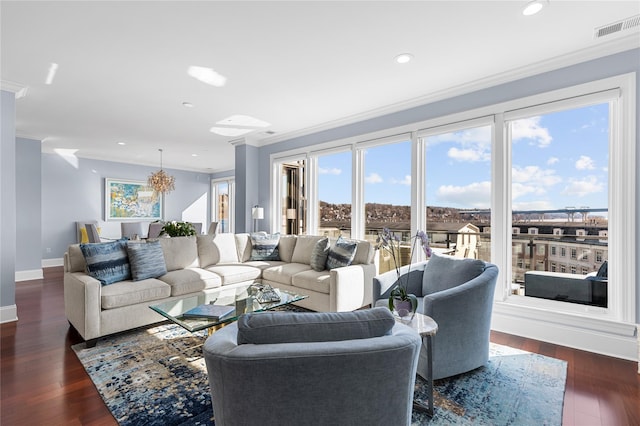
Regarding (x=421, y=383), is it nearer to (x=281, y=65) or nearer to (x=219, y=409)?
(x=219, y=409)

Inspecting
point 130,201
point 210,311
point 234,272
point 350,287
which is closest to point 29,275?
point 130,201

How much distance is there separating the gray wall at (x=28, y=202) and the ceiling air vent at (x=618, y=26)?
8.36 meters

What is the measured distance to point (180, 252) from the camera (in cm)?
421

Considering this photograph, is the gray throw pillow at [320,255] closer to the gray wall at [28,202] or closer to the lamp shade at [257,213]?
the lamp shade at [257,213]

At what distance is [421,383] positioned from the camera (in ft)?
7.38

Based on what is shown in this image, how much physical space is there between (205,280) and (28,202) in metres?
4.70

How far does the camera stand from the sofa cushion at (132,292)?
9.74ft

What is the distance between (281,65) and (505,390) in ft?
10.9

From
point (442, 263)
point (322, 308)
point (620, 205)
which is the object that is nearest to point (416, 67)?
point (442, 263)

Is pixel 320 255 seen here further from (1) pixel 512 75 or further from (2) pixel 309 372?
(2) pixel 309 372

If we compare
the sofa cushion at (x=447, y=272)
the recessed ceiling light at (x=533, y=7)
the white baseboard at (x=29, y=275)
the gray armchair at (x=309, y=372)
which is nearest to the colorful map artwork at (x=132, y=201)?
the white baseboard at (x=29, y=275)

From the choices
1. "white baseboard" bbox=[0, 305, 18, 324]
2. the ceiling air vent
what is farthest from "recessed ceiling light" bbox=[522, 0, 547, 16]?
"white baseboard" bbox=[0, 305, 18, 324]

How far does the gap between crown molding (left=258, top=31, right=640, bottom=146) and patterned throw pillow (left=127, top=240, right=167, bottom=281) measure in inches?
123

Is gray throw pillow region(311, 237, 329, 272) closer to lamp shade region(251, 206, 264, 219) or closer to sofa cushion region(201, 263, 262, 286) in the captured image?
sofa cushion region(201, 263, 262, 286)
